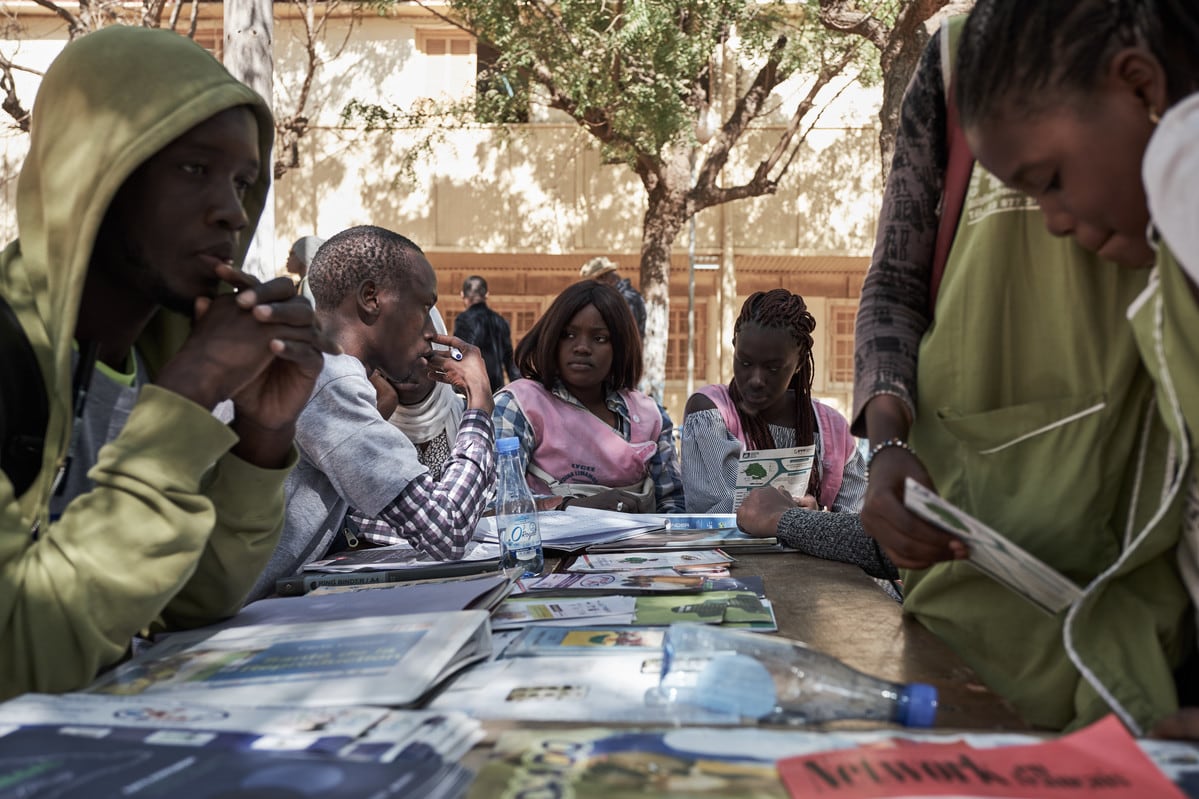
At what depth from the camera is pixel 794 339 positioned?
4098 mm

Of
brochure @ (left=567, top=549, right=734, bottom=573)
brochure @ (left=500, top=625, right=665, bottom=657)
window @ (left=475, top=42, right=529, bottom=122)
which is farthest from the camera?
window @ (left=475, top=42, right=529, bottom=122)

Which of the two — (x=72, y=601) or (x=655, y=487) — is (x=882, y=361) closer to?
(x=72, y=601)

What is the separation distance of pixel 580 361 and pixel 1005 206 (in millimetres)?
2866

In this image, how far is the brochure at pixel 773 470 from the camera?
3.09 metres

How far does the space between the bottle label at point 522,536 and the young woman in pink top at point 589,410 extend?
1.60 meters

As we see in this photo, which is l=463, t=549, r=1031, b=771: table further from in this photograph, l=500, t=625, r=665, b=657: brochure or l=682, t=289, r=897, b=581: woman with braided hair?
l=682, t=289, r=897, b=581: woman with braided hair

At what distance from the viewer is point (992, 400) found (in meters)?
1.47

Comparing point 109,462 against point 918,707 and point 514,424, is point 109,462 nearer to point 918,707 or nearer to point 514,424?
point 918,707

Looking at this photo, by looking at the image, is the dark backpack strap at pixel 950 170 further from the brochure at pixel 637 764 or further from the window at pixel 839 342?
the window at pixel 839 342

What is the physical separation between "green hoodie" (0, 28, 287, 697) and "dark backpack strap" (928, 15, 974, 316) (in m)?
1.03

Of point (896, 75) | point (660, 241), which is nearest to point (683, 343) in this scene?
point (660, 241)

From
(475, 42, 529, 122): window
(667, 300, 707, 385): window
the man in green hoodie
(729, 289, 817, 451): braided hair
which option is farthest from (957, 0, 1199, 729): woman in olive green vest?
(667, 300, 707, 385): window

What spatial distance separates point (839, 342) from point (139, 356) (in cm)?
1546

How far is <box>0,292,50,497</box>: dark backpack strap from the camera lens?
1.31m
